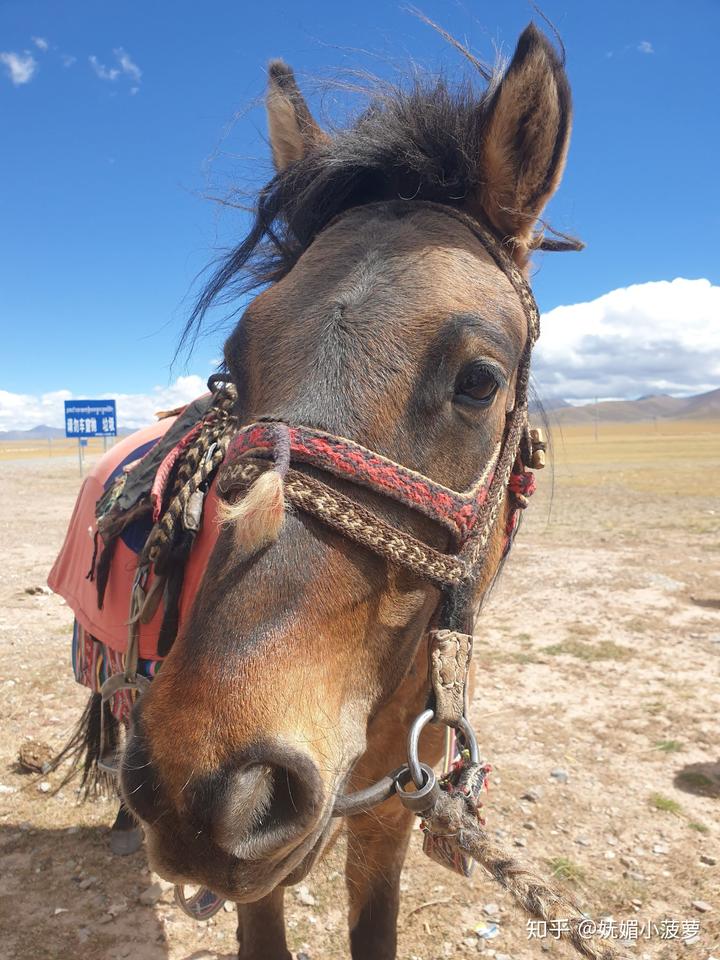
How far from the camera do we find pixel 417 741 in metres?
1.69

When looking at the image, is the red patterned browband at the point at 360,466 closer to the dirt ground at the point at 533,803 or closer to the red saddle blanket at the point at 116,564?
the red saddle blanket at the point at 116,564

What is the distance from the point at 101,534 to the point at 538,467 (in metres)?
1.94

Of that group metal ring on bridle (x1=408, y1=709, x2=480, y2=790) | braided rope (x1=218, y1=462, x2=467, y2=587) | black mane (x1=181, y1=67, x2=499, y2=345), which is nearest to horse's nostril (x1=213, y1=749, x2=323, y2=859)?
metal ring on bridle (x1=408, y1=709, x2=480, y2=790)

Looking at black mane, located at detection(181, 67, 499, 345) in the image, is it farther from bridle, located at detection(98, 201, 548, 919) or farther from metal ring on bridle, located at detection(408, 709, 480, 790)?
metal ring on bridle, located at detection(408, 709, 480, 790)

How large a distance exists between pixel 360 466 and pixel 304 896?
3008mm

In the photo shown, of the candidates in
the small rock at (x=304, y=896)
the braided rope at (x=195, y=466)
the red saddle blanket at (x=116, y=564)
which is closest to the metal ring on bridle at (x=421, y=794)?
the red saddle blanket at (x=116, y=564)

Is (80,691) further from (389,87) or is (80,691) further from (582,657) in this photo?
(389,87)

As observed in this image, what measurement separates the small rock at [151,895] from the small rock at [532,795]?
2.37m

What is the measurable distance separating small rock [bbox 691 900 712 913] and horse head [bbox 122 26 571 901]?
221 cm

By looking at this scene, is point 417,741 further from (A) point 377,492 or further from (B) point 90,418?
(B) point 90,418

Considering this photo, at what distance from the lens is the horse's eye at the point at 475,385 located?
1.74 metres

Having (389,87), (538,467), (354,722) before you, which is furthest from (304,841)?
(389,87)

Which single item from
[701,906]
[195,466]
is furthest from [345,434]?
[701,906]

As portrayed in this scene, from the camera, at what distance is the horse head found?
1292 mm
